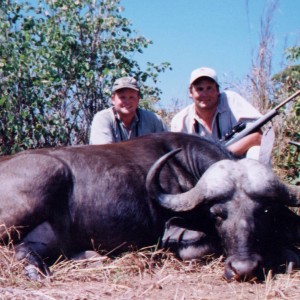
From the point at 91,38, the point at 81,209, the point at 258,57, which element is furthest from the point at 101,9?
the point at 81,209

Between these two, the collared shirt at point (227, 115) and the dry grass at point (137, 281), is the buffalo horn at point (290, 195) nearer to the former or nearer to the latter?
the dry grass at point (137, 281)

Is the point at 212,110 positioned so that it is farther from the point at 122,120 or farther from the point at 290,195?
the point at 290,195

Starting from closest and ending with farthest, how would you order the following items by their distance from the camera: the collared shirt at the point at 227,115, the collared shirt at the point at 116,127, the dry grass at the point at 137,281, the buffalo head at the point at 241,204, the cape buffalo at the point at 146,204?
the dry grass at the point at 137,281
the buffalo head at the point at 241,204
the cape buffalo at the point at 146,204
the collared shirt at the point at 227,115
the collared shirt at the point at 116,127

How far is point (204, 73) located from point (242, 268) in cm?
288

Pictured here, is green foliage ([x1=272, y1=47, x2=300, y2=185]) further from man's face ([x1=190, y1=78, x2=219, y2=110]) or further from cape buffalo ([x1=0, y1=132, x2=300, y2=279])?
cape buffalo ([x1=0, y1=132, x2=300, y2=279])

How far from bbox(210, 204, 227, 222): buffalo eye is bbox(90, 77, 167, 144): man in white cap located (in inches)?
103

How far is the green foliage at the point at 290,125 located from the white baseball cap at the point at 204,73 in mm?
1636

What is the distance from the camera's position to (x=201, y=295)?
343cm

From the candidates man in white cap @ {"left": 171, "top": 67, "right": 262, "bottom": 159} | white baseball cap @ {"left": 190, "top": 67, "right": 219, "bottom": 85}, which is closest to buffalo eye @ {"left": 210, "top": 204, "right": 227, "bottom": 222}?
man in white cap @ {"left": 171, "top": 67, "right": 262, "bottom": 159}

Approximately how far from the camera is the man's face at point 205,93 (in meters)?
6.18

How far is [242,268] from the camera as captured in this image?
3.71 meters

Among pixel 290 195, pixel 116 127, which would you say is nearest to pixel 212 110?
pixel 116 127

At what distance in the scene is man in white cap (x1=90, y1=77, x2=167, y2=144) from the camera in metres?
6.57

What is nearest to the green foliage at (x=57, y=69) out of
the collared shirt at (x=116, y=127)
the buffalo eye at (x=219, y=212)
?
the collared shirt at (x=116, y=127)
